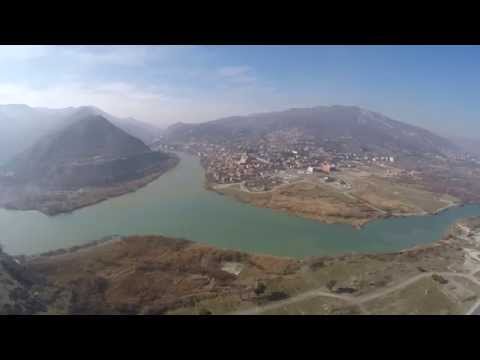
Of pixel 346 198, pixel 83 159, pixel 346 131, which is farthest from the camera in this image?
pixel 346 131

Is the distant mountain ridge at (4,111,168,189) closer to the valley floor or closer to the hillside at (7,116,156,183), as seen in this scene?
the hillside at (7,116,156,183)

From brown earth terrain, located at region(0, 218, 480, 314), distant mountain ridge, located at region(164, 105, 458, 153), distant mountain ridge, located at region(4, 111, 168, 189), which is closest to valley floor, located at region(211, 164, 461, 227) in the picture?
brown earth terrain, located at region(0, 218, 480, 314)

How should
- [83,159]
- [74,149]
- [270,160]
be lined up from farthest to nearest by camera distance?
[270,160], [74,149], [83,159]

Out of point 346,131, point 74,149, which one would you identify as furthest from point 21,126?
point 346,131

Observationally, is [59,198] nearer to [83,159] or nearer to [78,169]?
[78,169]

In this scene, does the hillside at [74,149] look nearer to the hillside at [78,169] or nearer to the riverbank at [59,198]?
the hillside at [78,169]
